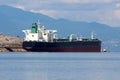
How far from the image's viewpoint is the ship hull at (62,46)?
153 meters

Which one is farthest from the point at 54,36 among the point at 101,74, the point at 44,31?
the point at 101,74

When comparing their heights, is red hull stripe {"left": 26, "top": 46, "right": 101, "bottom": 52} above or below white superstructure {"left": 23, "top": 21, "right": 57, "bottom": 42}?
below

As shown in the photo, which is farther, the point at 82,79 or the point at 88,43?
the point at 88,43

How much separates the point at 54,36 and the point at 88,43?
527 inches

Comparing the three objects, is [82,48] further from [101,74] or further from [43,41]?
[101,74]

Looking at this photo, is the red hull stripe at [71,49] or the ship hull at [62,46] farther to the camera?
the red hull stripe at [71,49]

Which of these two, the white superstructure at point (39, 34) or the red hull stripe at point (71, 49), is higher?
the white superstructure at point (39, 34)

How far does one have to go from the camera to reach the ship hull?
503 feet

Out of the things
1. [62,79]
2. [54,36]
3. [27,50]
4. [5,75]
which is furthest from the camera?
[54,36]

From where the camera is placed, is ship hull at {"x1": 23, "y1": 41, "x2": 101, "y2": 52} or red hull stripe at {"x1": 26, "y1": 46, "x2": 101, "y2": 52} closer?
ship hull at {"x1": 23, "y1": 41, "x2": 101, "y2": 52}

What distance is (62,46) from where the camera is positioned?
517ft

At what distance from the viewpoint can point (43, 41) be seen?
157125mm

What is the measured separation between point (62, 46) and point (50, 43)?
3.44 m

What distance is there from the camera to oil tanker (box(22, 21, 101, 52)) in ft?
505
